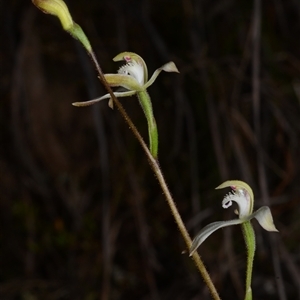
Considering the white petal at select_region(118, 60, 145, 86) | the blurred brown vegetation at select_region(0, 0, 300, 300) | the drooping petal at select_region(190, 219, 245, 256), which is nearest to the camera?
the drooping petal at select_region(190, 219, 245, 256)

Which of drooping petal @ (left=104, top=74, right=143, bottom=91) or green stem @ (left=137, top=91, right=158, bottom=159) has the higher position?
drooping petal @ (left=104, top=74, right=143, bottom=91)

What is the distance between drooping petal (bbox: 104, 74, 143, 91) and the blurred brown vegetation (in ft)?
4.63

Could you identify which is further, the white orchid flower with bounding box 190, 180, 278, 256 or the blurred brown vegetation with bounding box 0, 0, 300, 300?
the blurred brown vegetation with bounding box 0, 0, 300, 300

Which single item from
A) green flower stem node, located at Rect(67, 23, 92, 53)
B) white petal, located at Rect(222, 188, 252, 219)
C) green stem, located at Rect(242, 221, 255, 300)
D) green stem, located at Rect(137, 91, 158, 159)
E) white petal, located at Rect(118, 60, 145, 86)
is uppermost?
green flower stem node, located at Rect(67, 23, 92, 53)

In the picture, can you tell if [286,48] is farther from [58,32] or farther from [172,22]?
[58,32]

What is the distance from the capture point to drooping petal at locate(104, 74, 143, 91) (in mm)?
741

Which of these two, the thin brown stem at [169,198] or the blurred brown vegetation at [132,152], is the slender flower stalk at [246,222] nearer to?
the thin brown stem at [169,198]

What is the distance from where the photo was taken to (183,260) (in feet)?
9.21

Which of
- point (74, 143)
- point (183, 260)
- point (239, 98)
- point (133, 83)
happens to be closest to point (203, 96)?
point (239, 98)

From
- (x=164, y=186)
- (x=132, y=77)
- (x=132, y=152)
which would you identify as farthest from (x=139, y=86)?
(x=132, y=152)

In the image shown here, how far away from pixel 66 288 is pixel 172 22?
4.26ft

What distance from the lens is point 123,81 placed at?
2.44ft

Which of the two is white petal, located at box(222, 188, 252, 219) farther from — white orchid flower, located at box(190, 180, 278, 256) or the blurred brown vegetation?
the blurred brown vegetation

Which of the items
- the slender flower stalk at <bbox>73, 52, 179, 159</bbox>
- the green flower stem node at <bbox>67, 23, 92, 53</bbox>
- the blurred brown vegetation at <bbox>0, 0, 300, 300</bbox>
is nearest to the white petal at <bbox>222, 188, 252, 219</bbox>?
the slender flower stalk at <bbox>73, 52, 179, 159</bbox>
